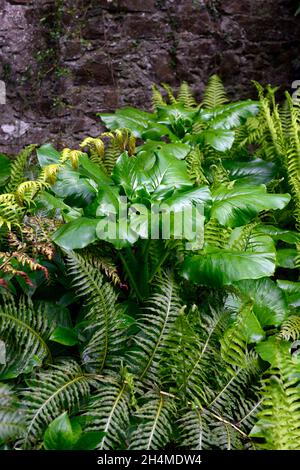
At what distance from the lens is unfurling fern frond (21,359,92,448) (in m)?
1.42

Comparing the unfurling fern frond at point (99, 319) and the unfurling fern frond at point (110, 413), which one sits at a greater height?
the unfurling fern frond at point (99, 319)

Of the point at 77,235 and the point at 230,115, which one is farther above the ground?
the point at 230,115

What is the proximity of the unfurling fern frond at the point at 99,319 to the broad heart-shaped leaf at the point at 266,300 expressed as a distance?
49 cm

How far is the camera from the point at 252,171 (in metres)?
2.58

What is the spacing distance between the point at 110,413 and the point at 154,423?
0.13 metres

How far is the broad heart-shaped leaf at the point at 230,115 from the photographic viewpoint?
8.45 feet

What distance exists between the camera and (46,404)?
4.79 ft

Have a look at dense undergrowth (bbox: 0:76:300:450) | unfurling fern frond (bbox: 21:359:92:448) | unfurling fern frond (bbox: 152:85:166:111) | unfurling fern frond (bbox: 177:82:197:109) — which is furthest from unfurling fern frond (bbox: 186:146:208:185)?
unfurling fern frond (bbox: 21:359:92:448)

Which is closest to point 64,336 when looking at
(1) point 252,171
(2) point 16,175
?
(2) point 16,175

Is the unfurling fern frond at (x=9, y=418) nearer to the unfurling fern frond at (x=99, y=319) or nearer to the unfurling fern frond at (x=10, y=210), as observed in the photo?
the unfurling fern frond at (x=99, y=319)

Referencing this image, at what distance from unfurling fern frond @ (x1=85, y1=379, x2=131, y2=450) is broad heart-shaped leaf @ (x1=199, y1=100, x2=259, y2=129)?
4.97ft

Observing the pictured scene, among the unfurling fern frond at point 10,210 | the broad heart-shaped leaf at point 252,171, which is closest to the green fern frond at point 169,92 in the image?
the broad heart-shaped leaf at point 252,171

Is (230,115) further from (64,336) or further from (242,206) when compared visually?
(64,336)
